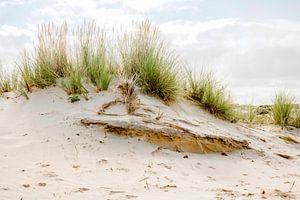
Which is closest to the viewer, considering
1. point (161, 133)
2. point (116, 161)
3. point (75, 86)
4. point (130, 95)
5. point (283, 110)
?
point (116, 161)

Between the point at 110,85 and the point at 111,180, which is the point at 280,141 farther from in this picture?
the point at 111,180

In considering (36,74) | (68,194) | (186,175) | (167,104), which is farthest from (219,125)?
(68,194)

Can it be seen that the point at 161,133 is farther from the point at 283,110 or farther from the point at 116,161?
the point at 283,110

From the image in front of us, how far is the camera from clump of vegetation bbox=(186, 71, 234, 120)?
316 inches

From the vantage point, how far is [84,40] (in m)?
7.99

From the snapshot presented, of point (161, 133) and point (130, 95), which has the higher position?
point (130, 95)

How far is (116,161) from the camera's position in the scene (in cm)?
552

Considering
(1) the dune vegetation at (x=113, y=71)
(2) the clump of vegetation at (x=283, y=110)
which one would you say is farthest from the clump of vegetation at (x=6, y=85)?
(2) the clump of vegetation at (x=283, y=110)

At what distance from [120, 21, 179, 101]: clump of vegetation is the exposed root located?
1.11m

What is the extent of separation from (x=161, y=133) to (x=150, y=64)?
1.62 m

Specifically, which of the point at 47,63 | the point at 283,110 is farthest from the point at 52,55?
the point at 283,110

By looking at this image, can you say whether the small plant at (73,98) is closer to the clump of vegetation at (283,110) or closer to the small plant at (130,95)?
the small plant at (130,95)

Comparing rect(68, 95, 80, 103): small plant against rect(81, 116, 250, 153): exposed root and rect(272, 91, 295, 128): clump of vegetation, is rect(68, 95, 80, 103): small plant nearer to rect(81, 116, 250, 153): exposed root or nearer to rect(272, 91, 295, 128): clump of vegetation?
rect(81, 116, 250, 153): exposed root

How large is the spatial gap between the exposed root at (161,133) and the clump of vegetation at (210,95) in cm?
155
